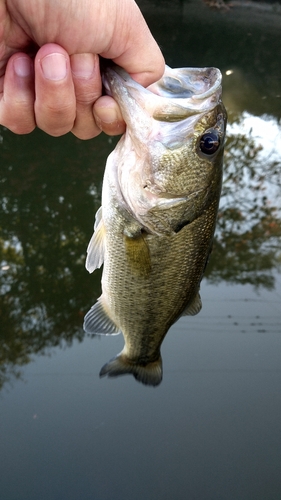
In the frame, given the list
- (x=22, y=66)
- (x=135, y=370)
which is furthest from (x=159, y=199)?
(x=135, y=370)

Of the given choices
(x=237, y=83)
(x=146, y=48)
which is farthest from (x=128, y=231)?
(x=237, y=83)

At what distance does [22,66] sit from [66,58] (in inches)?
6.8

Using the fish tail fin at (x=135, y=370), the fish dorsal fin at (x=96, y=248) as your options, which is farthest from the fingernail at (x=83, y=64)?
the fish tail fin at (x=135, y=370)

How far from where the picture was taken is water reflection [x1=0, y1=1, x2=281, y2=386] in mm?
4582

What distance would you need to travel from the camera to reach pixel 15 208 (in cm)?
552

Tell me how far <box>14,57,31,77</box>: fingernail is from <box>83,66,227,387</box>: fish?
249 mm

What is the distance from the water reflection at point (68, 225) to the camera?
15.0 ft

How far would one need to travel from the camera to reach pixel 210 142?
1.40 m

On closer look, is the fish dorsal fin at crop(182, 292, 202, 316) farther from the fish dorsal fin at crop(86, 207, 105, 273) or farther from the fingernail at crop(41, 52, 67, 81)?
the fingernail at crop(41, 52, 67, 81)

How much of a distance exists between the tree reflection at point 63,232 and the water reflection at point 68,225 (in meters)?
0.01

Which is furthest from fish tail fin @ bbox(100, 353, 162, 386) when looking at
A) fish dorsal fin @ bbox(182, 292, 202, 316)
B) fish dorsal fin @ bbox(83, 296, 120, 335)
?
fish dorsal fin @ bbox(182, 292, 202, 316)

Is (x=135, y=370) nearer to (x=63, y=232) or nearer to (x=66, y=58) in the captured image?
(x=66, y=58)

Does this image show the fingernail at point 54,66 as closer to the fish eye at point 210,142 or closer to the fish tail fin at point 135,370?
the fish eye at point 210,142

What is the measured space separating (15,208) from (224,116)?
457 centimetres
